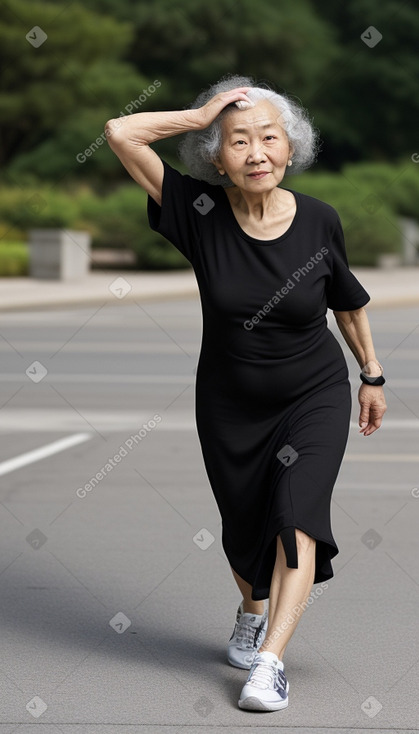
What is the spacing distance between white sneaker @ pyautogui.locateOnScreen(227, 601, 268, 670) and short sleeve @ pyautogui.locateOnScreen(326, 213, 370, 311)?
1.16 m

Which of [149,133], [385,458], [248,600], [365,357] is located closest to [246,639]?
[248,600]

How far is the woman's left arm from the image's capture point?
495 centimetres

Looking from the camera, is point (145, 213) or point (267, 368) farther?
point (145, 213)

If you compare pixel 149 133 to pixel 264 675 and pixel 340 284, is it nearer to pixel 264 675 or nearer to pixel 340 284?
pixel 340 284

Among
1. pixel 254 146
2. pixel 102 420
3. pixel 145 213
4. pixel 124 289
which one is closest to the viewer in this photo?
pixel 254 146

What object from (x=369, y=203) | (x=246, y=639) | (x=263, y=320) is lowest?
(x=369, y=203)

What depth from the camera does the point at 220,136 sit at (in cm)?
475

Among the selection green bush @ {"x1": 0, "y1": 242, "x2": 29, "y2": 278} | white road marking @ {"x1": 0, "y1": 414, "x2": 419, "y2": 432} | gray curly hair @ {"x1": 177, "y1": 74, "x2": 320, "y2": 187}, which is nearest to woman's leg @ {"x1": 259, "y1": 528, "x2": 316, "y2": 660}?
gray curly hair @ {"x1": 177, "y1": 74, "x2": 320, "y2": 187}

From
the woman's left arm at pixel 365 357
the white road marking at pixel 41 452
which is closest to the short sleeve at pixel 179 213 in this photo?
the woman's left arm at pixel 365 357

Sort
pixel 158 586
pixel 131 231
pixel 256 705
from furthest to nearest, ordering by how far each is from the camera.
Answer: pixel 131 231, pixel 158 586, pixel 256 705

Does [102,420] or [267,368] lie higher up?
[267,368]

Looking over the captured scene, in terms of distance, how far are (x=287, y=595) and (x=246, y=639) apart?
54 cm

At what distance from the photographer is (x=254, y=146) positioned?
15.3 ft

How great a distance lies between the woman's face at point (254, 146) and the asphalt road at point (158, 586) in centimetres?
172
